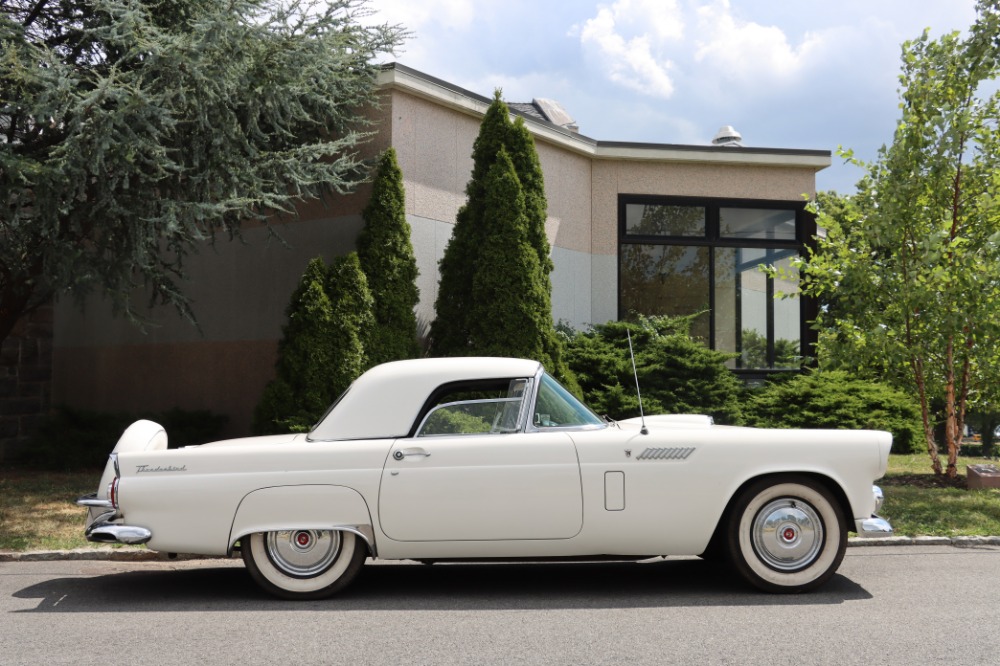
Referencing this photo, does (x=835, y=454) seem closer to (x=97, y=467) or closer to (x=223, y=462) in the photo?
(x=223, y=462)

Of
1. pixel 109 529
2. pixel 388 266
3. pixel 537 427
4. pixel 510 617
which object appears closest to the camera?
pixel 510 617

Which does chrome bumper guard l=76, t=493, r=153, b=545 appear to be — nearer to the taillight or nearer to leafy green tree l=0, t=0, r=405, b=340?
the taillight

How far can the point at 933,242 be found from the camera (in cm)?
1062

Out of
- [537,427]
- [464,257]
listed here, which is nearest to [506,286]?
[464,257]

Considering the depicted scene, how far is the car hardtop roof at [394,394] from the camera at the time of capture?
6.29 meters

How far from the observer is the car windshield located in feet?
20.7

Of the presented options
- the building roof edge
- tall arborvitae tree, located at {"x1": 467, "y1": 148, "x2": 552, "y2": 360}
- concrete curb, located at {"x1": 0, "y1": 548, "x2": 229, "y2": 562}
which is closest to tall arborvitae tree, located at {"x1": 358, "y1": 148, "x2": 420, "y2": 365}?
tall arborvitae tree, located at {"x1": 467, "y1": 148, "x2": 552, "y2": 360}

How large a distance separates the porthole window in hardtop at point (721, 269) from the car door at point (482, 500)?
32.9 feet

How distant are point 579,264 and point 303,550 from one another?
1006 cm

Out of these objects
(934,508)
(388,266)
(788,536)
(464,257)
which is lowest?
(934,508)

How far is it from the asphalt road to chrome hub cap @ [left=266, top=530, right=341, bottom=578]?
216 mm

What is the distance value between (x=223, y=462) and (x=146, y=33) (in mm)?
5639

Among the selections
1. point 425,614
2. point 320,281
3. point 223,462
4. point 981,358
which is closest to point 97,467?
point 320,281

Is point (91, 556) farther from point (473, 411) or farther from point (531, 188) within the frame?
point (531, 188)
